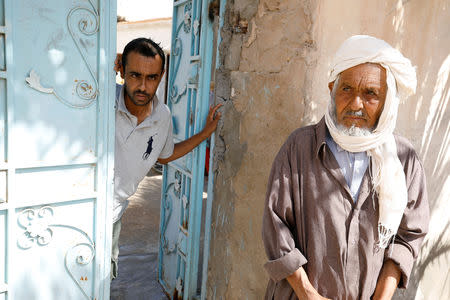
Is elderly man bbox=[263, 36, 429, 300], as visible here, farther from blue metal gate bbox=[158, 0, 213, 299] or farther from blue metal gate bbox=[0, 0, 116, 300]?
blue metal gate bbox=[158, 0, 213, 299]

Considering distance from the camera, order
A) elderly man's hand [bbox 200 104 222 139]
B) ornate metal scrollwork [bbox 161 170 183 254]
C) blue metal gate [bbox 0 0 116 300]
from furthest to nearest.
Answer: ornate metal scrollwork [bbox 161 170 183 254] → elderly man's hand [bbox 200 104 222 139] → blue metal gate [bbox 0 0 116 300]

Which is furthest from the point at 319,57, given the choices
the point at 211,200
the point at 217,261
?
the point at 217,261

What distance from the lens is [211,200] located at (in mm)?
2674

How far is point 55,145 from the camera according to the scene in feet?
6.45

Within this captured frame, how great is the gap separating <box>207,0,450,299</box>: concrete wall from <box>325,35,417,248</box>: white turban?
48 centimetres

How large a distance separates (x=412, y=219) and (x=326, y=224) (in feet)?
1.25

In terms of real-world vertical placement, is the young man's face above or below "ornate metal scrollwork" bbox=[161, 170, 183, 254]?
above

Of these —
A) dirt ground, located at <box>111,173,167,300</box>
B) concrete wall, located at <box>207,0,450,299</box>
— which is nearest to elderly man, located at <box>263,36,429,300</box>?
concrete wall, located at <box>207,0,450,299</box>

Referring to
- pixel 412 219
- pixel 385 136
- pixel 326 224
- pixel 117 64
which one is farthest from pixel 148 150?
pixel 412 219

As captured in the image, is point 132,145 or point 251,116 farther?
point 132,145

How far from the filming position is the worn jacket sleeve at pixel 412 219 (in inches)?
60.9

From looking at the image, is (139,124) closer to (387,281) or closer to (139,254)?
(387,281)

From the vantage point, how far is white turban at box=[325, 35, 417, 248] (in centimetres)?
146

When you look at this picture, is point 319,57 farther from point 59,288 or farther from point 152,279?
point 152,279
